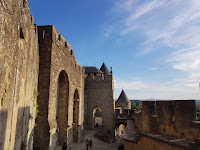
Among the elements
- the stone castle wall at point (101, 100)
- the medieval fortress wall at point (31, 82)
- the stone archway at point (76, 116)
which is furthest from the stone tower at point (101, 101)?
the medieval fortress wall at point (31, 82)

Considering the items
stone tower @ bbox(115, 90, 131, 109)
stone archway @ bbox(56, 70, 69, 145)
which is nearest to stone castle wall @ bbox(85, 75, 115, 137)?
stone tower @ bbox(115, 90, 131, 109)

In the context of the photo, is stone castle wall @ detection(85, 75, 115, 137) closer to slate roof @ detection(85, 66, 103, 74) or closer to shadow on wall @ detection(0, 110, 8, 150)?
slate roof @ detection(85, 66, 103, 74)

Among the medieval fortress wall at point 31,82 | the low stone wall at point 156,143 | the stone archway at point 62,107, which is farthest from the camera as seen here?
the stone archway at point 62,107

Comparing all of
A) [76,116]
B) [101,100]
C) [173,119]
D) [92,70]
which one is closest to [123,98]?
[92,70]

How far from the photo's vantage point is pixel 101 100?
1920 centimetres

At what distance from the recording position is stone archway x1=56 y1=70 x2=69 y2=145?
1016 centimetres

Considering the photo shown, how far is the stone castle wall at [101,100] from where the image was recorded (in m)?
18.6

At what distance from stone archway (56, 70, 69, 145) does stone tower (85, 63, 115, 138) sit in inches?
338

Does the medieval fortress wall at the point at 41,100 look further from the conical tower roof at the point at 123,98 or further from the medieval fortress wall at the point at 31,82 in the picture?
the conical tower roof at the point at 123,98

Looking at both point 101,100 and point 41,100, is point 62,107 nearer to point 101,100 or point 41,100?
point 41,100

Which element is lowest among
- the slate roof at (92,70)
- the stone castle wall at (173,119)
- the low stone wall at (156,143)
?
the low stone wall at (156,143)

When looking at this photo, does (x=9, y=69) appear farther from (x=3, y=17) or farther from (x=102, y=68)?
(x=102, y=68)

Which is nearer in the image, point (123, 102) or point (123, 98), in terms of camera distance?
point (123, 102)

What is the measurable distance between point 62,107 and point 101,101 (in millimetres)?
9210
